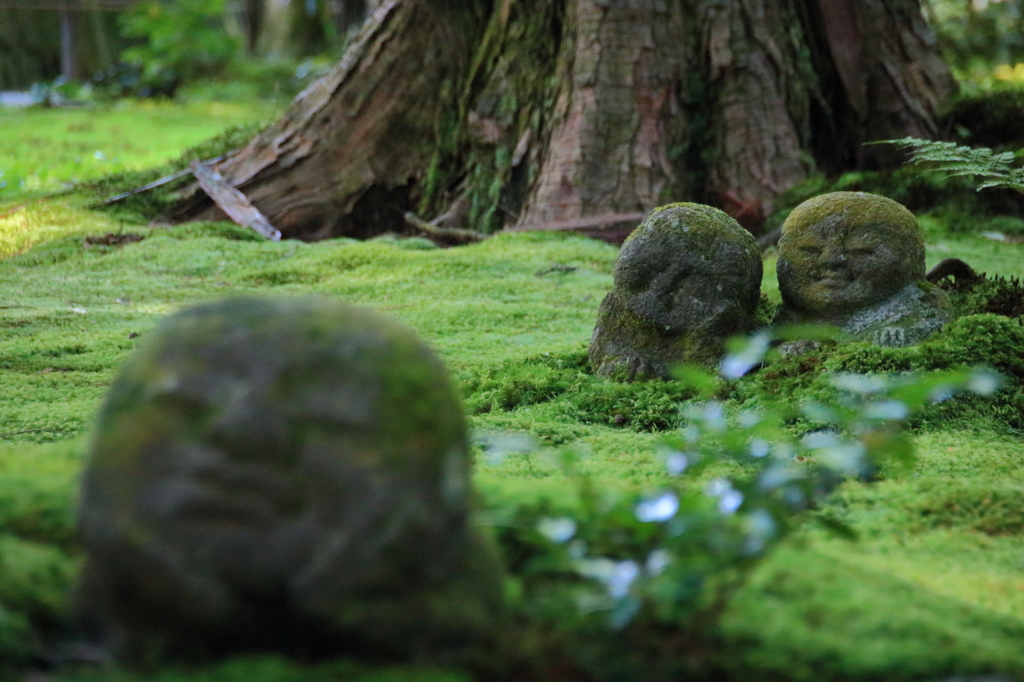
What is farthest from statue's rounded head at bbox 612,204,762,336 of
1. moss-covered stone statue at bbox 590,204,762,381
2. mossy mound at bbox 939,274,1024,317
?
mossy mound at bbox 939,274,1024,317

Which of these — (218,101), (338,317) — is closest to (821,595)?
(338,317)

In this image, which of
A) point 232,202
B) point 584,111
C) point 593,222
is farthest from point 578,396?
point 232,202

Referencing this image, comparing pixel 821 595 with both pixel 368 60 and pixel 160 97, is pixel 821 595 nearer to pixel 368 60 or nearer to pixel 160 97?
pixel 368 60

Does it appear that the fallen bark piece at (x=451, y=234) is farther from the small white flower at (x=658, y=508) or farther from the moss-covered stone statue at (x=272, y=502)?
the moss-covered stone statue at (x=272, y=502)

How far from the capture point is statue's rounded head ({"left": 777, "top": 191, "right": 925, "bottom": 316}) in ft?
16.1

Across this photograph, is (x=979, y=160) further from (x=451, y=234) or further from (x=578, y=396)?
(x=451, y=234)

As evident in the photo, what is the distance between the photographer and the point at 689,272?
486 centimetres

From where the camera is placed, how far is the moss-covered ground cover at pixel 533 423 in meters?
2.11

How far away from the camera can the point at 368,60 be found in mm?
9633

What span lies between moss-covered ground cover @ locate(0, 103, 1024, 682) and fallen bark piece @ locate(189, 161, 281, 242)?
0.91ft

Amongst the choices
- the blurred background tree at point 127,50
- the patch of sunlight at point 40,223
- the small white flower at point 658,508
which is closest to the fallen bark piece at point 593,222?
the patch of sunlight at point 40,223

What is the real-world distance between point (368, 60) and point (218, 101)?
10748 mm

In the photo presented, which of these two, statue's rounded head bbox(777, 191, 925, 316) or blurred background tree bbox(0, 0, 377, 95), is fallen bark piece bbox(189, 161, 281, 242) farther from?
blurred background tree bbox(0, 0, 377, 95)

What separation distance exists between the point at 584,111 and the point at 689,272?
4.17 meters
